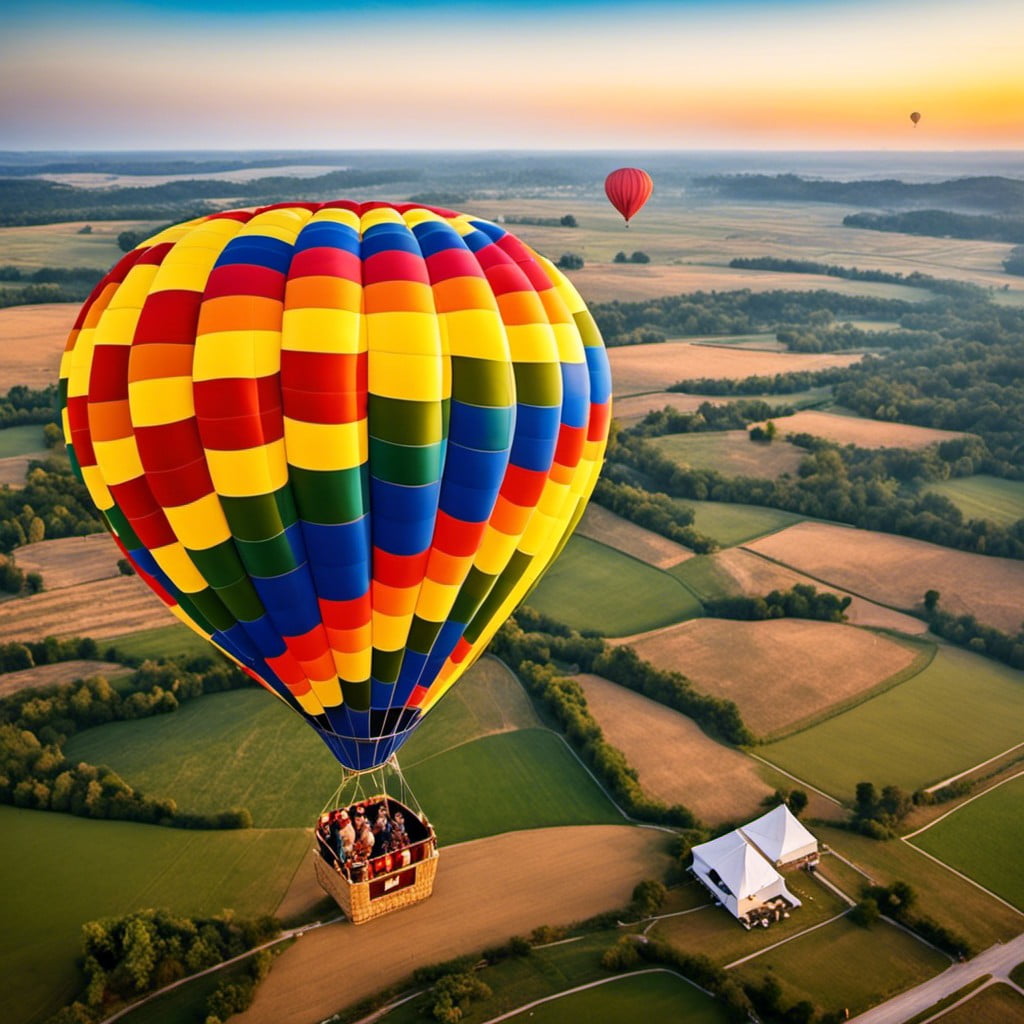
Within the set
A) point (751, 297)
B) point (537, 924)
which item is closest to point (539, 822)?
point (537, 924)

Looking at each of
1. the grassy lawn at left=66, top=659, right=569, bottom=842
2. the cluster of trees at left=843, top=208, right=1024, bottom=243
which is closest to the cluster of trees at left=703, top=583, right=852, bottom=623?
the grassy lawn at left=66, top=659, right=569, bottom=842

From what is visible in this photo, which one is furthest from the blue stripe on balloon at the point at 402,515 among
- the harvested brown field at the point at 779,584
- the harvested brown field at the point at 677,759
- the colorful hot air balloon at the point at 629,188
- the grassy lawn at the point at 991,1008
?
the colorful hot air balloon at the point at 629,188

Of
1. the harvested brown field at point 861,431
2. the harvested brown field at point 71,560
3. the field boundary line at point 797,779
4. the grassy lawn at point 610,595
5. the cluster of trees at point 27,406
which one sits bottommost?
the field boundary line at point 797,779

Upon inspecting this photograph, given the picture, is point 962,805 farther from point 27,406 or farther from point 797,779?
point 27,406

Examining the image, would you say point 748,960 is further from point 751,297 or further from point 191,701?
point 751,297

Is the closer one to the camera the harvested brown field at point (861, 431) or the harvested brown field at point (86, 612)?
the harvested brown field at point (86, 612)

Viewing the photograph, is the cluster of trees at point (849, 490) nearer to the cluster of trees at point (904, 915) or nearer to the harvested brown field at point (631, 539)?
the harvested brown field at point (631, 539)

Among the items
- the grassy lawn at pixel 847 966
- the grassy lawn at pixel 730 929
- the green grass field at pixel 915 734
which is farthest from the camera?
the green grass field at pixel 915 734
